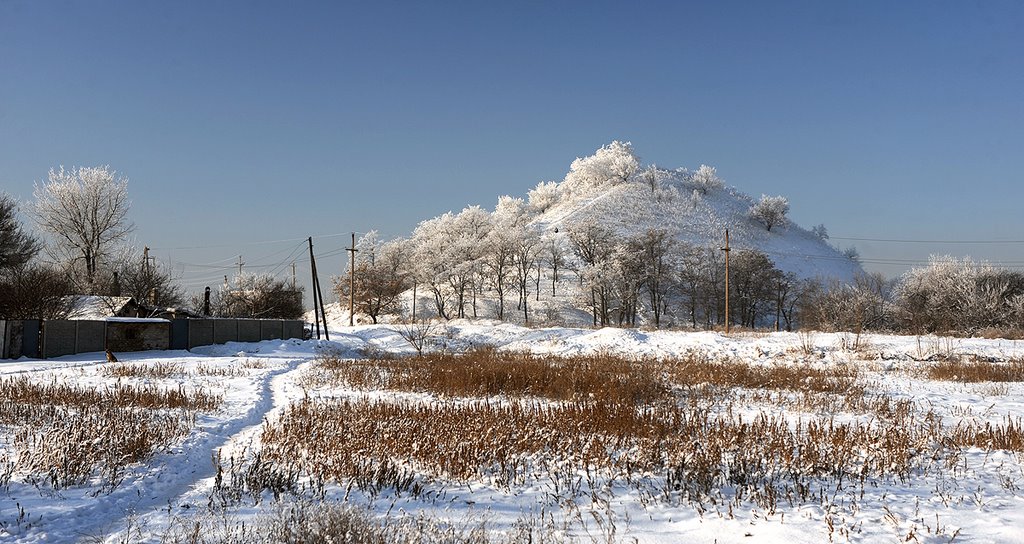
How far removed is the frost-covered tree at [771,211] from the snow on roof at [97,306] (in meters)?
104

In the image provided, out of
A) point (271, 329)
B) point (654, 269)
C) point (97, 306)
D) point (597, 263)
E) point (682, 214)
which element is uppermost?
point (682, 214)

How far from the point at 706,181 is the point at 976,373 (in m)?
119

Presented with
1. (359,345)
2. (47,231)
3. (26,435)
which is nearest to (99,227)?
(47,231)

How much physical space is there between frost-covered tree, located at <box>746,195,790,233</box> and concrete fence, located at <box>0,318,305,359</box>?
99.2 m

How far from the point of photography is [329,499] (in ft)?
19.1

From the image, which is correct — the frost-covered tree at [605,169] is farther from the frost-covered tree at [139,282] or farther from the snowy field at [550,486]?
the snowy field at [550,486]

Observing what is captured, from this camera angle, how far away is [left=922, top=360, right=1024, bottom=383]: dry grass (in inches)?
649

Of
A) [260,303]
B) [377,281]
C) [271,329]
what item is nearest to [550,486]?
[271,329]

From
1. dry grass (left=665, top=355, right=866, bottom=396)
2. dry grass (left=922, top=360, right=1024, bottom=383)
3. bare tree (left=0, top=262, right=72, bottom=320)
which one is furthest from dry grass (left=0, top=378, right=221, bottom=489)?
dry grass (left=922, top=360, right=1024, bottom=383)

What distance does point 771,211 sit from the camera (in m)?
112

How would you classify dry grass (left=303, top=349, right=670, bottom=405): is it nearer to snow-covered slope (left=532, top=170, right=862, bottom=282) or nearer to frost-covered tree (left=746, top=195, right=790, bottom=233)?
snow-covered slope (left=532, top=170, right=862, bottom=282)

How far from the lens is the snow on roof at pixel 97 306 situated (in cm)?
3438

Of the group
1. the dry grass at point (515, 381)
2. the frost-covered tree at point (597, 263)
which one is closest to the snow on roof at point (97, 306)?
the dry grass at point (515, 381)

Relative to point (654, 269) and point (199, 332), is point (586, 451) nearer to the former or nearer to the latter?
point (199, 332)
